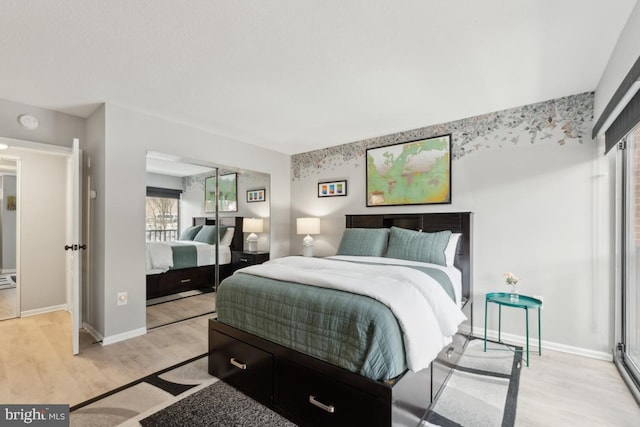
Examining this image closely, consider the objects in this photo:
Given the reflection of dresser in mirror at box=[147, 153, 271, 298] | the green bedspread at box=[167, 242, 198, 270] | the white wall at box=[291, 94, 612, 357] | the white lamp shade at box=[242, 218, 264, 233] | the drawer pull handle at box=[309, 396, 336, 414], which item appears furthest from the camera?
the white lamp shade at box=[242, 218, 264, 233]

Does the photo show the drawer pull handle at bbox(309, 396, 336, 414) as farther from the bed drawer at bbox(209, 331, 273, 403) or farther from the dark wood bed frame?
the bed drawer at bbox(209, 331, 273, 403)

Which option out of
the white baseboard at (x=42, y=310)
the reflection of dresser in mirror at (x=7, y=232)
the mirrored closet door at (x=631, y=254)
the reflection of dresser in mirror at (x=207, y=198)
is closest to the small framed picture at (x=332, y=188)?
the reflection of dresser in mirror at (x=207, y=198)

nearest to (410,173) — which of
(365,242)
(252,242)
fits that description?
(365,242)

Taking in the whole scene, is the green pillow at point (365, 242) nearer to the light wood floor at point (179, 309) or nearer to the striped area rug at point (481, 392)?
the striped area rug at point (481, 392)

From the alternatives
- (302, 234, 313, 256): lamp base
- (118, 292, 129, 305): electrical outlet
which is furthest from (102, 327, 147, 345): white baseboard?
(302, 234, 313, 256): lamp base

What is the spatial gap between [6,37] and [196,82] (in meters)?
1.13

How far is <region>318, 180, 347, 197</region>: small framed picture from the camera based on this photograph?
434cm

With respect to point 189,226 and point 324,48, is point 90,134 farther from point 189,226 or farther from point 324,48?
point 324,48

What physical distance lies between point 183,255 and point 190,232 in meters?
0.30

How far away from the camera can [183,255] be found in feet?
12.3

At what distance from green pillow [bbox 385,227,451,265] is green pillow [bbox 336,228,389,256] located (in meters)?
0.13

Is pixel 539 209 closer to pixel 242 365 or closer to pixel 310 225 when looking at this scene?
pixel 310 225

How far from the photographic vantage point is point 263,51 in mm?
2051

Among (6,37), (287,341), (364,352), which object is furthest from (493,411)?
(6,37)
